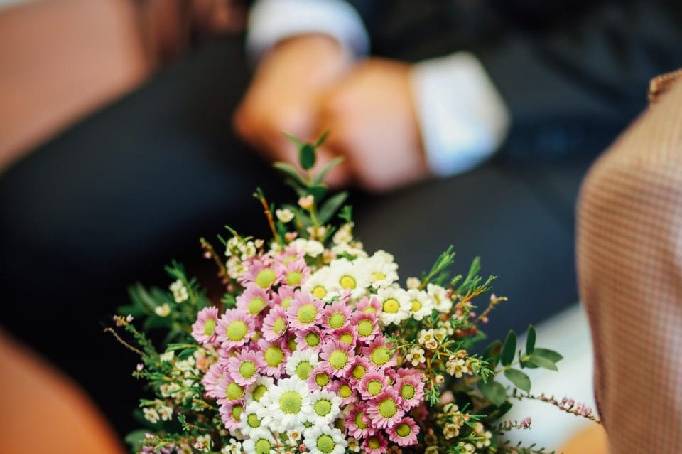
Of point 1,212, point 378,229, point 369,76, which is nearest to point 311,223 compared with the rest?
point 378,229

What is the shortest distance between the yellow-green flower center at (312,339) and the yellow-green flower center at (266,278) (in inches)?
1.5

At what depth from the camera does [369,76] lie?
89 centimetres

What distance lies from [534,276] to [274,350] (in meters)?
0.46

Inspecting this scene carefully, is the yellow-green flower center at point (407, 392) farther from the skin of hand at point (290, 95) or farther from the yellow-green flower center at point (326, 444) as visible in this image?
the skin of hand at point (290, 95)

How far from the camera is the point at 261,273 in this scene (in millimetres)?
412

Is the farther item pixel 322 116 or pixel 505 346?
pixel 322 116

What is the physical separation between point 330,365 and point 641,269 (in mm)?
180

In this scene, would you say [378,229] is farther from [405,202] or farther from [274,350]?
[274,350]

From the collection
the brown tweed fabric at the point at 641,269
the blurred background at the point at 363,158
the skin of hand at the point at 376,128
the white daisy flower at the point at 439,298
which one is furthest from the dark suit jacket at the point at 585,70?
the white daisy flower at the point at 439,298

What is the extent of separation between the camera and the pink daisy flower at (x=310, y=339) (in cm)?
38

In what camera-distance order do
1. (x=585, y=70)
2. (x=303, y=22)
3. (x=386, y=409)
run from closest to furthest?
(x=386, y=409) < (x=585, y=70) < (x=303, y=22)

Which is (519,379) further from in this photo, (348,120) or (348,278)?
(348,120)

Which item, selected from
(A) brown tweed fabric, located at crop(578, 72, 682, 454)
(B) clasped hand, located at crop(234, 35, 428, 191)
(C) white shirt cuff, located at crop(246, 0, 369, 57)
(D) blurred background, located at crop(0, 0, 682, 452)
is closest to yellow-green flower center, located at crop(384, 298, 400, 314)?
(A) brown tweed fabric, located at crop(578, 72, 682, 454)

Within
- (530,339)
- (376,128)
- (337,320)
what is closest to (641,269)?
(530,339)
